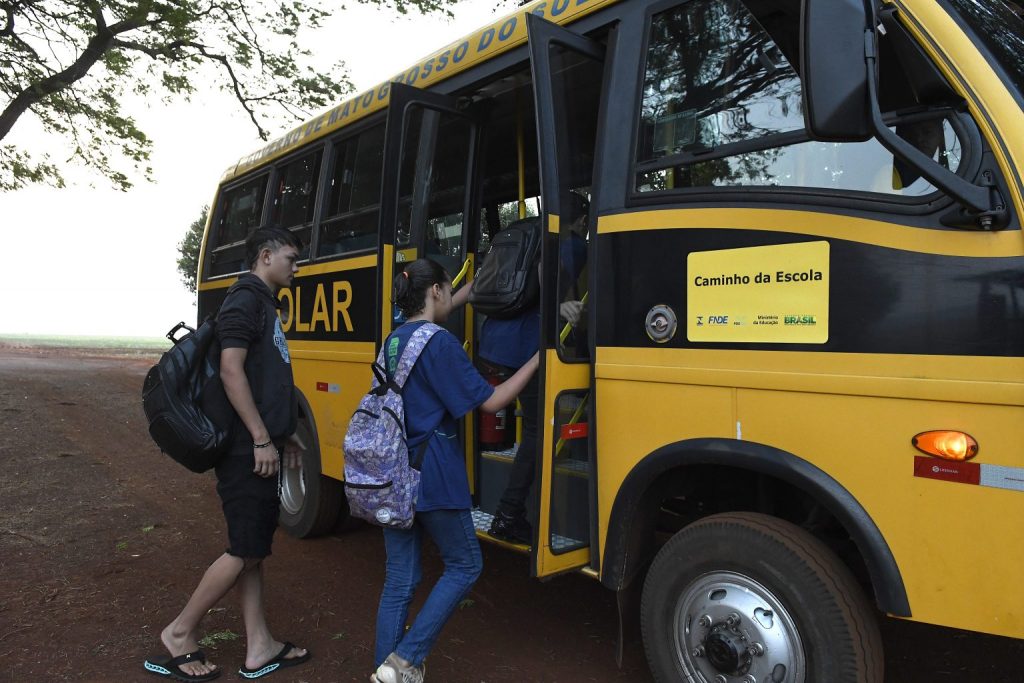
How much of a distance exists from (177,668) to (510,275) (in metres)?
2.31

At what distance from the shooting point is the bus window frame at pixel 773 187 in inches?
87.7

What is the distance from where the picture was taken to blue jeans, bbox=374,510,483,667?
9.68ft

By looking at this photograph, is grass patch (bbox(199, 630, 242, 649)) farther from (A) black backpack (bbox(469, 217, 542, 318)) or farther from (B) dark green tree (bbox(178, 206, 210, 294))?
(B) dark green tree (bbox(178, 206, 210, 294))

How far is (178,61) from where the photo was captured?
1401 cm

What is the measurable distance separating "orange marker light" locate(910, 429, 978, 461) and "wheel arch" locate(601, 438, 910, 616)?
0.27 m

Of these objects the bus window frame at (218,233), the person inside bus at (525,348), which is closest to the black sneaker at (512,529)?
the person inside bus at (525,348)

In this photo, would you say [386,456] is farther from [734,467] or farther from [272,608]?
[272,608]

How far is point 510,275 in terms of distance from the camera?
3.78 metres

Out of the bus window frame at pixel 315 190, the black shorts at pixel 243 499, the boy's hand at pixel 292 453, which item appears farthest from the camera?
the bus window frame at pixel 315 190

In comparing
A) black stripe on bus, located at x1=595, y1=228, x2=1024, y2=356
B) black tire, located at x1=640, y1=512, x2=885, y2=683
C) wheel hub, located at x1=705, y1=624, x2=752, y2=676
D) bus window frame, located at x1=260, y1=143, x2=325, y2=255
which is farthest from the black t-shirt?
wheel hub, located at x1=705, y1=624, x2=752, y2=676

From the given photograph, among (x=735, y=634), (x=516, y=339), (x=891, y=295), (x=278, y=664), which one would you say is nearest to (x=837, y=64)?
(x=891, y=295)

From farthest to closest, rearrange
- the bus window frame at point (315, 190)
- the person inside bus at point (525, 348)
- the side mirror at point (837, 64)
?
the bus window frame at point (315, 190), the person inside bus at point (525, 348), the side mirror at point (837, 64)

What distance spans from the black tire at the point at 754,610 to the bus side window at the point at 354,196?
2.65 metres

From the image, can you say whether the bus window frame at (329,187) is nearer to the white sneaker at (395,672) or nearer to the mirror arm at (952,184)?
the white sneaker at (395,672)
